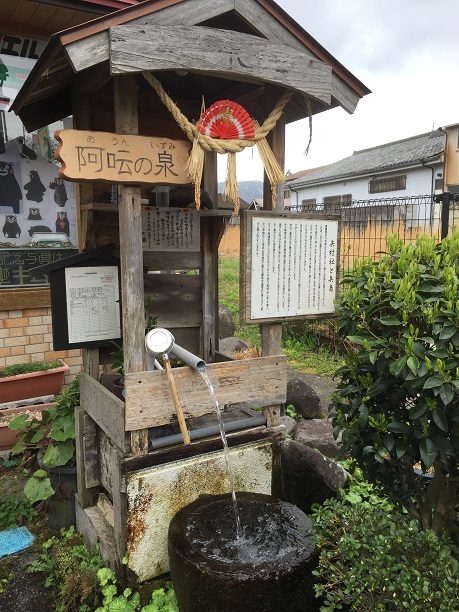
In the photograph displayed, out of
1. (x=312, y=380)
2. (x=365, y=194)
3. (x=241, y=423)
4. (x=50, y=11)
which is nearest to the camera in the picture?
(x=241, y=423)

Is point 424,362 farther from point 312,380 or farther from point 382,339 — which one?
point 312,380

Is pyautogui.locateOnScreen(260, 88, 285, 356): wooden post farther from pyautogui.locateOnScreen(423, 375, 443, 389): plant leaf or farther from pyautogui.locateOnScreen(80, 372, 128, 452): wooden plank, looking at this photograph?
pyautogui.locateOnScreen(423, 375, 443, 389): plant leaf

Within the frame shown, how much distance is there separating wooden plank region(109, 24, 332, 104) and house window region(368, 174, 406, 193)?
23470mm

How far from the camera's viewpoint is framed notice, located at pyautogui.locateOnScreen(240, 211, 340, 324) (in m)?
3.56

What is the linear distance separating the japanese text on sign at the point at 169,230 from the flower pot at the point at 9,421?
9.25ft

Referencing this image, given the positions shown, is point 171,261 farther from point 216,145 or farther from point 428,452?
point 428,452

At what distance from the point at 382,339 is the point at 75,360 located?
4.97 metres

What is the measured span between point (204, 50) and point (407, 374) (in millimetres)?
2313

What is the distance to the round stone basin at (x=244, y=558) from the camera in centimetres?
266

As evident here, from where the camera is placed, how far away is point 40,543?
13.9ft

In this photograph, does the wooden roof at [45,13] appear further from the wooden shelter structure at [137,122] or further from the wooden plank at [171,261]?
the wooden plank at [171,261]

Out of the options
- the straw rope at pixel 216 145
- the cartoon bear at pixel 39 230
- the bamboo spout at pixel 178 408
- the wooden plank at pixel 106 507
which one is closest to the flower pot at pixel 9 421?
the wooden plank at pixel 106 507

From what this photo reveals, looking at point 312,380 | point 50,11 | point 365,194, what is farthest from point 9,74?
point 365,194

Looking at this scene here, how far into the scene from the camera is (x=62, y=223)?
6469 millimetres
